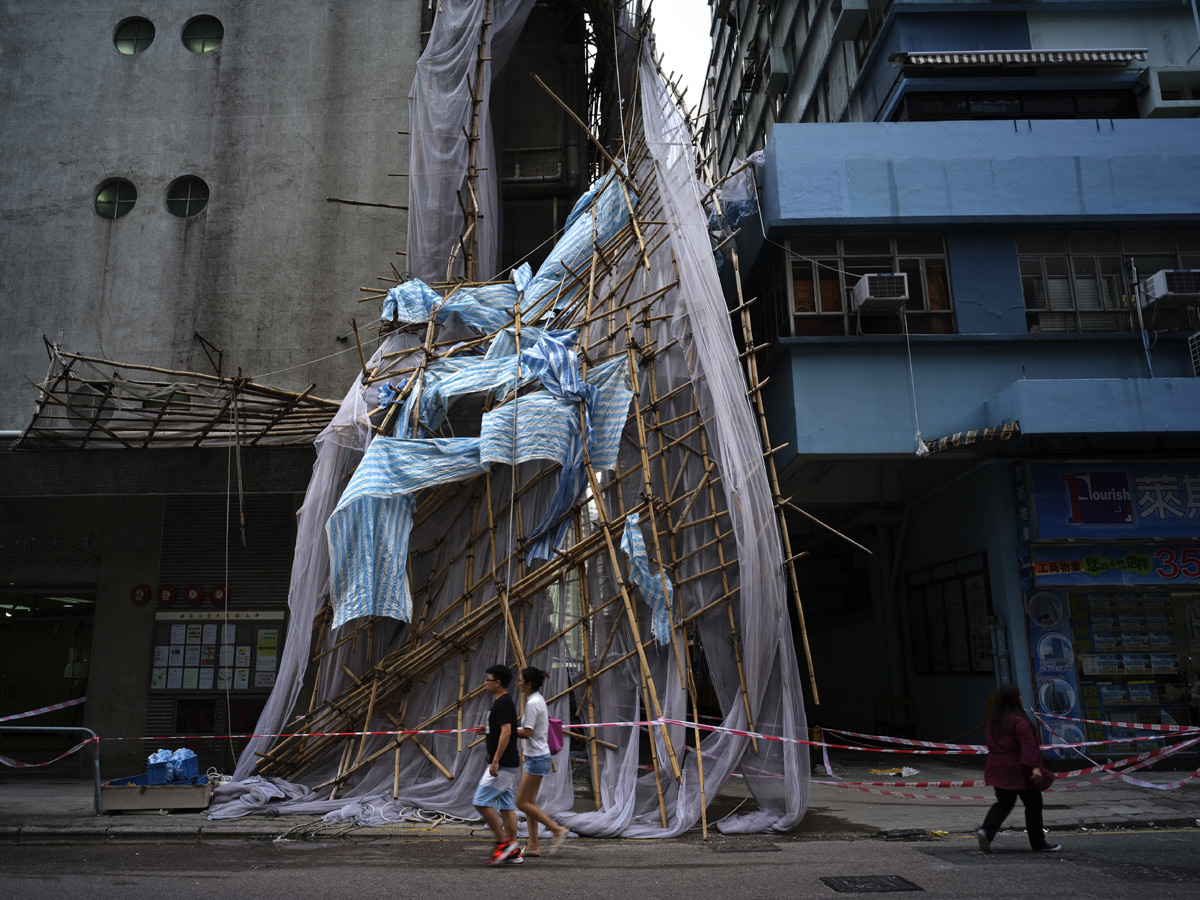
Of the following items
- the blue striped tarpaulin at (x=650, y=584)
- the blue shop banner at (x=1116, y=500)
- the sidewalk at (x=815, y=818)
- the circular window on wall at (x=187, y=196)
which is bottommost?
the sidewalk at (x=815, y=818)

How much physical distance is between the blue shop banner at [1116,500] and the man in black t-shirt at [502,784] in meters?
8.03

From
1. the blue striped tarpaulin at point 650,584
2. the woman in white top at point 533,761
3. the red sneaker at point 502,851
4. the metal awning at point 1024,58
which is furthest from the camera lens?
the metal awning at point 1024,58

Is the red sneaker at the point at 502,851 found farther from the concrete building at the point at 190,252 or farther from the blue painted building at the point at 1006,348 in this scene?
the blue painted building at the point at 1006,348

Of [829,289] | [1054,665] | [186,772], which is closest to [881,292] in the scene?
[829,289]

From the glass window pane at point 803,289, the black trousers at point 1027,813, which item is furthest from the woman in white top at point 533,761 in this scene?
the glass window pane at point 803,289

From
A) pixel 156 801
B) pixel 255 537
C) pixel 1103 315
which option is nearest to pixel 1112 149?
pixel 1103 315

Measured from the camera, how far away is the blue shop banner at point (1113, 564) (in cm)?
1149

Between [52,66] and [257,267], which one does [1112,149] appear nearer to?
[257,267]

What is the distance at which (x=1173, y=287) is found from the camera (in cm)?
1218

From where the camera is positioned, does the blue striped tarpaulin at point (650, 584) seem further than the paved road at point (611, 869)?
Yes

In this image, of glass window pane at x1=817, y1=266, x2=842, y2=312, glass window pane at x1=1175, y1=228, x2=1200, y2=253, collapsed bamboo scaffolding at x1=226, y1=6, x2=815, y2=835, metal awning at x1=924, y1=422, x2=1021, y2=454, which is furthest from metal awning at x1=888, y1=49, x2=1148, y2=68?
collapsed bamboo scaffolding at x1=226, y1=6, x2=815, y2=835

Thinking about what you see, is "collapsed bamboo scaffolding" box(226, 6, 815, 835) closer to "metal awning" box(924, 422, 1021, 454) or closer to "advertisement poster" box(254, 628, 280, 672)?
"advertisement poster" box(254, 628, 280, 672)

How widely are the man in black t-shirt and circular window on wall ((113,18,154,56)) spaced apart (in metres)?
12.1

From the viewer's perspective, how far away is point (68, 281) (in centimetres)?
1247
